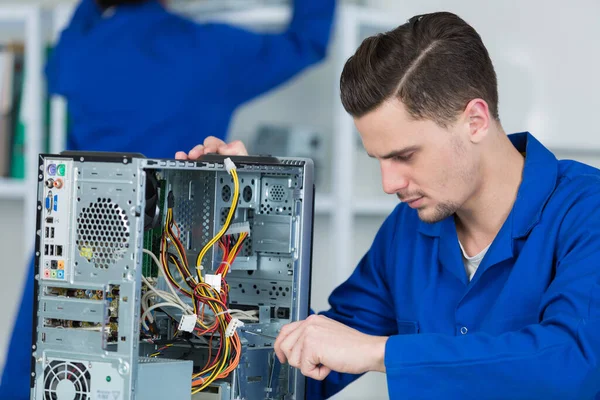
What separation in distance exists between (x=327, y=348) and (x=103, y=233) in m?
0.38

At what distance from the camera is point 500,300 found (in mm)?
1467

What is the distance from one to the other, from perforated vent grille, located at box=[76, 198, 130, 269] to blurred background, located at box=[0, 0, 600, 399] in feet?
5.22

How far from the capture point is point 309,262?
1.51 metres

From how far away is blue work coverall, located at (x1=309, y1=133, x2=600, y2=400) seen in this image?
1.26 meters

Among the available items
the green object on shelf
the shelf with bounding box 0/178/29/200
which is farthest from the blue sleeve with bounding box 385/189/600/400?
the green object on shelf

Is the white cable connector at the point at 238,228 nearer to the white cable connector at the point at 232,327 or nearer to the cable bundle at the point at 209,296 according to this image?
the cable bundle at the point at 209,296

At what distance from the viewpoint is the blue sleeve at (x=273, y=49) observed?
8.20 ft

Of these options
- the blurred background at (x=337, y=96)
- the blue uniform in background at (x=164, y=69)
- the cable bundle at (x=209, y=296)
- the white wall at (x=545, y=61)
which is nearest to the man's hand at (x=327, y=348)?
the cable bundle at (x=209, y=296)

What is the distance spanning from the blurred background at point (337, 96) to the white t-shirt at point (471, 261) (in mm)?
1216

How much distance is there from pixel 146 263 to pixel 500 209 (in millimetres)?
643

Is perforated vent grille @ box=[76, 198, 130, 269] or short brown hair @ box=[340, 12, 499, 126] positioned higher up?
short brown hair @ box=[340, 12, 499, 126]

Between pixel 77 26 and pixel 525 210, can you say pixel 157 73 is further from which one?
pixel 525 210

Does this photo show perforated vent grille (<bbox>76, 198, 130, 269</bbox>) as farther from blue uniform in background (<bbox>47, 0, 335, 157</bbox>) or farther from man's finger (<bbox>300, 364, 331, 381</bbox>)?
blue uniform in background (<bbox>47, 0, 335, 157</bbox>)

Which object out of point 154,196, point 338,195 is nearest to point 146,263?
point 154,196
